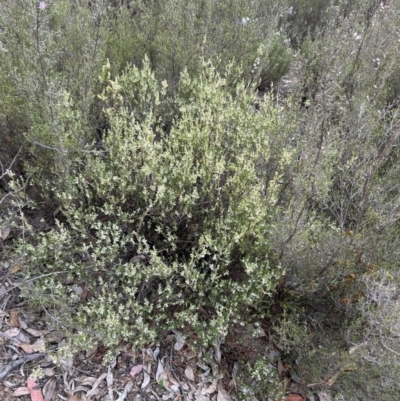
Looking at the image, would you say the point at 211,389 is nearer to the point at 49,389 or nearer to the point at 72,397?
the point at 72,397

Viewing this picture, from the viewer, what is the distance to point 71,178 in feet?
7.08

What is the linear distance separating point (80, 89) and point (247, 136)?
1200 mm

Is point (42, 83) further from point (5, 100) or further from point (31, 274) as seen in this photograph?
point (31, 274)

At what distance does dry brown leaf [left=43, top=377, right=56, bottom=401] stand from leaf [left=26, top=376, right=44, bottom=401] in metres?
0.02

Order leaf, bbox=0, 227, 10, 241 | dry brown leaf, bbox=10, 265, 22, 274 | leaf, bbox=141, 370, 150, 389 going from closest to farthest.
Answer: leaf, bbox=141, 370, 150, 389 → dry brown leaf, bbox=10, 265, 22, 274 → leaf, bbox=0, 227, 10, 241

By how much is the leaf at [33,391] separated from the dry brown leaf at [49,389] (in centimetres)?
2

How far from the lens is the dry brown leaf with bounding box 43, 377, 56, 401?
1986mm

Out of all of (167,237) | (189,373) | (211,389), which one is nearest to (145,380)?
(189,373)

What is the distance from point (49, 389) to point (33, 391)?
76 millimetres

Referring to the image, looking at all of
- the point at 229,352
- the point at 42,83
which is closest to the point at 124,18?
the point at 42,83

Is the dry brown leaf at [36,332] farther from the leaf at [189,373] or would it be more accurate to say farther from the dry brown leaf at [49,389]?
the leaf at [189,373]

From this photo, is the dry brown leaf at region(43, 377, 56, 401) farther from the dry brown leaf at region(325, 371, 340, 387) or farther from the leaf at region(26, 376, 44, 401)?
the dry brown leaf at region(325, 371, 340, 387)

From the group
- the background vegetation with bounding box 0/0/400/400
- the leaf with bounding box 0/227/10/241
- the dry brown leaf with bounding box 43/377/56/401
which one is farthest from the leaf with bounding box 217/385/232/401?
the leaf with bounding box 0/227/10/241

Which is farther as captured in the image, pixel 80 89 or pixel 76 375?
pixel 80 89
